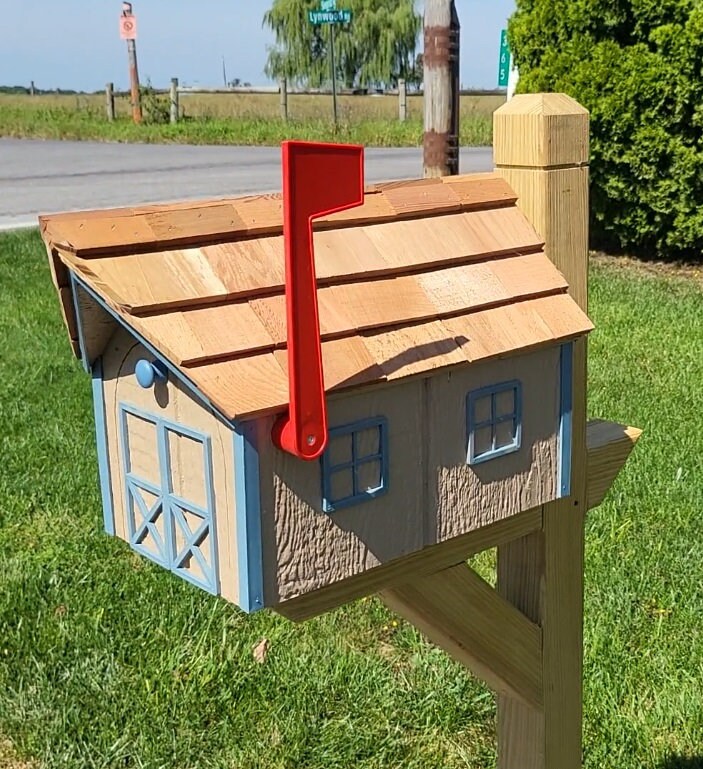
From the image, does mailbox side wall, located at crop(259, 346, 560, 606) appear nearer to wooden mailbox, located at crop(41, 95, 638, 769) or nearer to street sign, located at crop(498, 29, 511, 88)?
wooden mailbox, located at crop(41, 95, 638, 769)

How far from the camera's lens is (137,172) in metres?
13.9

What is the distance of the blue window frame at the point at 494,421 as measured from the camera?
123 centimetres

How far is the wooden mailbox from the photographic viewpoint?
1024mm

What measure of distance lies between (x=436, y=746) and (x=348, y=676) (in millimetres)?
295

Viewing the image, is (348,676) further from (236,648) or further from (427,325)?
(427,325)

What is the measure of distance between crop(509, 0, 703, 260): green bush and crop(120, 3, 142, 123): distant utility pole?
17.0 metres

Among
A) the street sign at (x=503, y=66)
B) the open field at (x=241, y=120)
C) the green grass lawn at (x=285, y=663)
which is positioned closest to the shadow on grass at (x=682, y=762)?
the green grass lawn at (x=285, y=663)

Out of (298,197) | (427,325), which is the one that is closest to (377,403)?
(427,325)

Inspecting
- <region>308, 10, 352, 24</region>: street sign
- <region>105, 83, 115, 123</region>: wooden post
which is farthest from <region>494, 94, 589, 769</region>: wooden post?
<region>105, 83, 115, 123</region>: wooden post

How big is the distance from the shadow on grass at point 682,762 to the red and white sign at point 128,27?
74.3ft

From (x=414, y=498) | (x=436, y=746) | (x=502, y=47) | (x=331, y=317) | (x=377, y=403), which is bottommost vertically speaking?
(x=436, y=746)

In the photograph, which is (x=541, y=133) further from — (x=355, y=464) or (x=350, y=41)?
(x=350, y=41)

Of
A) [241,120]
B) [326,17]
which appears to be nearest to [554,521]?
[326,17]

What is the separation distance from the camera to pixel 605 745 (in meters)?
2.33
